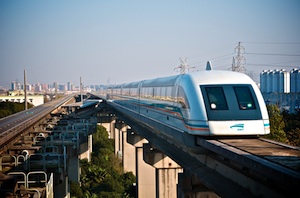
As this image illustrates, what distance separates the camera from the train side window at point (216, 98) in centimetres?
1436

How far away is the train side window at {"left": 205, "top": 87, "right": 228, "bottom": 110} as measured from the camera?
47.1ft

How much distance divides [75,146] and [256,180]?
1740 cm

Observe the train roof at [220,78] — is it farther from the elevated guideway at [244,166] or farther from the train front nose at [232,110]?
the elevated guideway at [244,166]

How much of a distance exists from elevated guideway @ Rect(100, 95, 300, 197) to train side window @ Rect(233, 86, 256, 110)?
3.45 ft

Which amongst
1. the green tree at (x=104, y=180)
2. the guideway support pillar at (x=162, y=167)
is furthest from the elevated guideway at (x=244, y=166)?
the green tree at (x=104, y=180)

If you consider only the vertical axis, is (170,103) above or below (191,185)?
above

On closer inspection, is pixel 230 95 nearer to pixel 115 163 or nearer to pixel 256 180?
pixel 256 180

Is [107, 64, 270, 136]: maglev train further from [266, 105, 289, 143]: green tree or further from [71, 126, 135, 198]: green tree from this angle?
[71, 126, 135, 198]: green tree

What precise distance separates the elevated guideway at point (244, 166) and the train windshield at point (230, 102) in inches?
29.1

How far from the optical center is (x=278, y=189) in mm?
9453

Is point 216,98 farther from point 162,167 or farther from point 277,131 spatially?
point 277,131

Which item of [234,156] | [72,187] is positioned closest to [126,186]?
[72,187]

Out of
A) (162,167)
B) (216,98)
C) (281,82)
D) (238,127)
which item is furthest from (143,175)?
(281,82)

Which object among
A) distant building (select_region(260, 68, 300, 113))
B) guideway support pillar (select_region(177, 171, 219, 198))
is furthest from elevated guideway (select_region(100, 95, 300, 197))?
distant building (select_region(260, 68, 300, 113))
